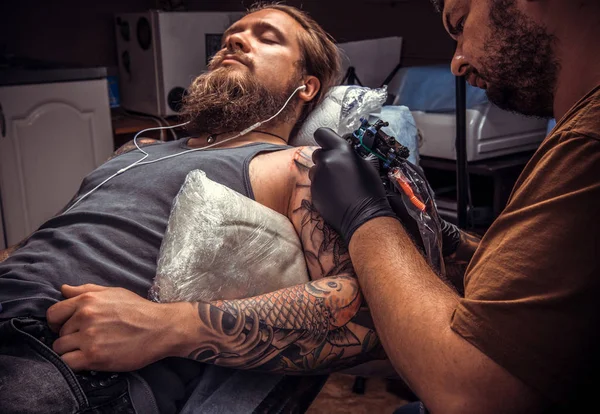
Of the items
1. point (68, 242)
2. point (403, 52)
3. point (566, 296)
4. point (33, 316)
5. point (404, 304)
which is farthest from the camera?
point (403, 52)

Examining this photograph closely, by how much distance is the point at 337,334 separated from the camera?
3.47 ft

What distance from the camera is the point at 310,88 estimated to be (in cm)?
172

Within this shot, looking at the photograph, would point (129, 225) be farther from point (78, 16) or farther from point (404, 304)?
point (78, 16)

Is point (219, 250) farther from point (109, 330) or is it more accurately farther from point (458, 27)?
point (458, 27)

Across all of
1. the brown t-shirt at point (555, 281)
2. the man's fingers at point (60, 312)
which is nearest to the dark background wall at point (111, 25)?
the brown t-shirt at point (555, 281)

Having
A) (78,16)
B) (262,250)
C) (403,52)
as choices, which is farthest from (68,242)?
(78,16)

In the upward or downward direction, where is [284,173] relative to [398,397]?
upward

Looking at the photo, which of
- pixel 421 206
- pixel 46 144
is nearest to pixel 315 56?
pixel 421 206

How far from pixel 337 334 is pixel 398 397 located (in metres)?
1.08

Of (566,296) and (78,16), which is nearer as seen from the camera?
(566,296)

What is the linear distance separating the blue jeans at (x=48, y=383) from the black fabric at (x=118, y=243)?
48 millimetres

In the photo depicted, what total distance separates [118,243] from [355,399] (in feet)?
3.96

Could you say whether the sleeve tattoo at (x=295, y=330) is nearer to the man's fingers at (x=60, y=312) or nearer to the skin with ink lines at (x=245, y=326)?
the skin with ink lines at (x=245, y=326)

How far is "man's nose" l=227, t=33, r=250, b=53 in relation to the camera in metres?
1.67
